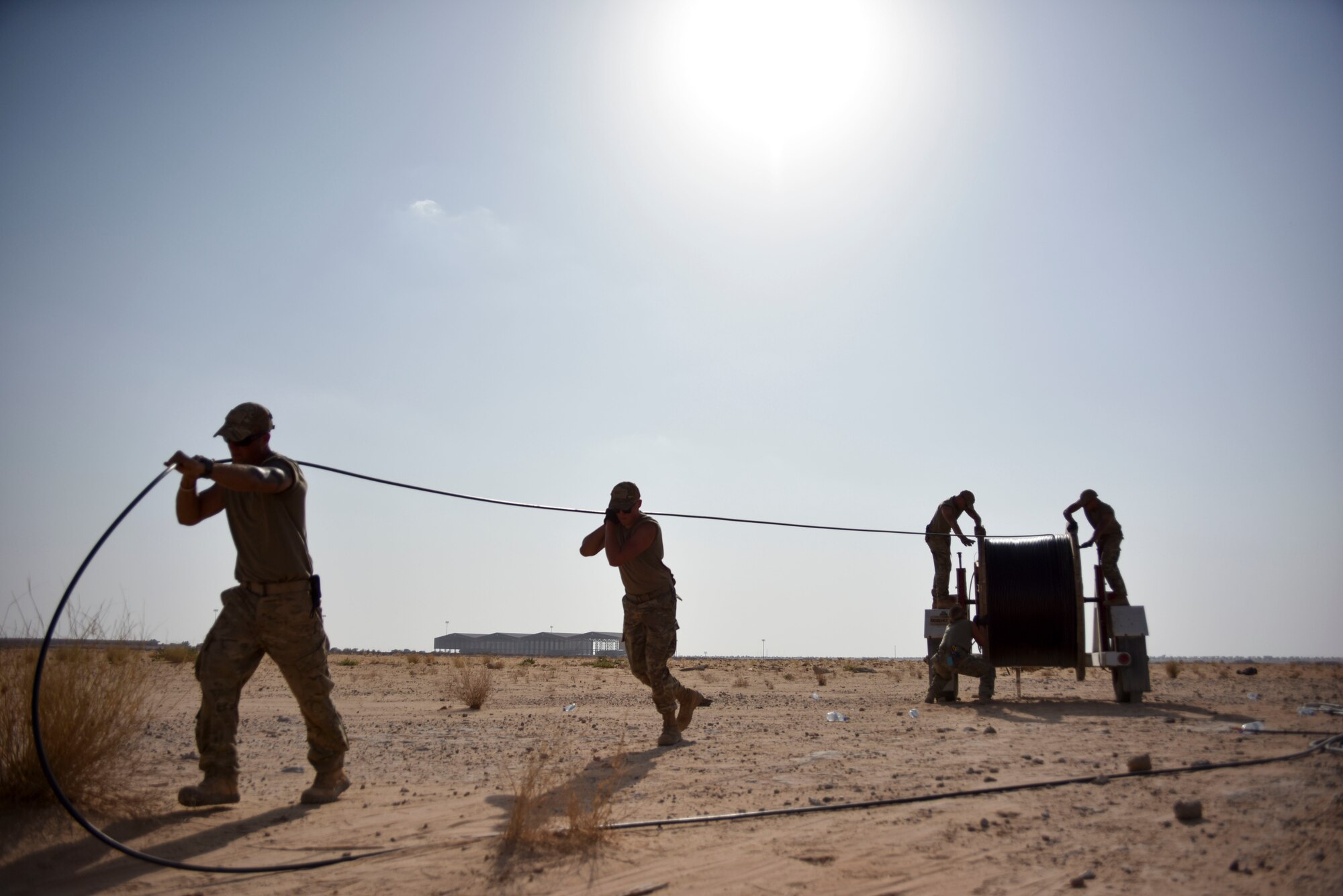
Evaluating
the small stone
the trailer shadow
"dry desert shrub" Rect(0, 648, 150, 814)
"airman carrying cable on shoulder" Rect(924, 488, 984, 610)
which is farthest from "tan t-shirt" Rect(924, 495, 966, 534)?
"dry desert shrub" Rect(0, 648, 150, 814)

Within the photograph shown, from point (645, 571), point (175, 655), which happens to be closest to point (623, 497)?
point (645, 571)

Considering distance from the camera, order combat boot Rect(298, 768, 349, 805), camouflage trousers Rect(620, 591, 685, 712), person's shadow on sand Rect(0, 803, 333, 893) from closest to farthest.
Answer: person's shadow on sand Rect(0, 803, 333, 893), combat boot Rect(298, 768, 349, 805), camouflage trousers Rect(620, 591, 685, 712)

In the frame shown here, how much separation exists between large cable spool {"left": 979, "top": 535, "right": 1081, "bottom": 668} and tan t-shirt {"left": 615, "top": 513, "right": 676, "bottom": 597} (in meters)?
5.37

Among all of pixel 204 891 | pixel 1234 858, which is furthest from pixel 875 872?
pixel 204 891

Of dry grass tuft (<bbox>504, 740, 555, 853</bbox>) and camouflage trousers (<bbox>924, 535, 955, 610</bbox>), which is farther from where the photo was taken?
camouflage trousers (<bbox>924, 535, 955, 610</bbox>)

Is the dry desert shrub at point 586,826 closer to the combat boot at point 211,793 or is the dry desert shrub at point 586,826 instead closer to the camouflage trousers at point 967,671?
the combat boot at point 211,793

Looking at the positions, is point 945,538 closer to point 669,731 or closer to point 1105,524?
point 1105,524

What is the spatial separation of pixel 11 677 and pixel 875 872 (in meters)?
5.04

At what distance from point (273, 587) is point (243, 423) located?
96cm

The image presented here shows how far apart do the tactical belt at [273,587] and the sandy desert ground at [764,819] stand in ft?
3.90

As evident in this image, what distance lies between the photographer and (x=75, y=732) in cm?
467

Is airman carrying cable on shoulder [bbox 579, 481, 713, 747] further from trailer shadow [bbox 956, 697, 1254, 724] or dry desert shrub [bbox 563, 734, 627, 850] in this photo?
trailer shadow [bbox 956, 697, 1254, 724]

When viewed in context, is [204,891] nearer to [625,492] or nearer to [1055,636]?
[625,492]

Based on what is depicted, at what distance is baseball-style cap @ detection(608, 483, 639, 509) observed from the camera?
24.2ft
